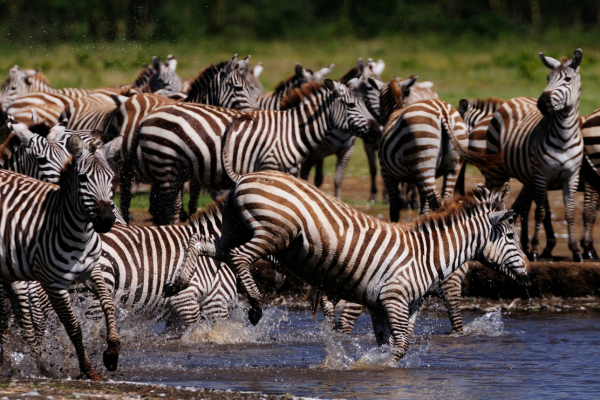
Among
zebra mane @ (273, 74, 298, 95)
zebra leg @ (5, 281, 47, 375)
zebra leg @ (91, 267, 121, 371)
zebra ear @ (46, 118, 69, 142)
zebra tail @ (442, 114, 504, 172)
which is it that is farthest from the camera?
zebra mane @ (273, 74, 298, 95)

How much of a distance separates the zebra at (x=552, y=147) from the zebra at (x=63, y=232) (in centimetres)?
587

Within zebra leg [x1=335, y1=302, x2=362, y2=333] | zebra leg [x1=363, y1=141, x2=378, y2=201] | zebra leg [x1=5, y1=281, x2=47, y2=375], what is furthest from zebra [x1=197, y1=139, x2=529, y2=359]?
zebra leg [x1=363, y1=141, x2=378, y2=201]

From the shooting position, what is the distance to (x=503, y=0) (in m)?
44.0

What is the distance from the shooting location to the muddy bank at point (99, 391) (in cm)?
526

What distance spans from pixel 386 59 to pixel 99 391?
29.9 meters

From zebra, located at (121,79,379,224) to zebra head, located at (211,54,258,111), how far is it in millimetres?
1783

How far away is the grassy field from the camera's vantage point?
1092 inches

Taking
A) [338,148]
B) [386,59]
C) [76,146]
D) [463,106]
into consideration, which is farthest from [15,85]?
[386,59]

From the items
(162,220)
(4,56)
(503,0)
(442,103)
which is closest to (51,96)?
(162,220)

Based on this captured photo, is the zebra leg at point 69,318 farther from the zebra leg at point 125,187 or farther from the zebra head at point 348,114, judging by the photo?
the zebra head at point 348,114

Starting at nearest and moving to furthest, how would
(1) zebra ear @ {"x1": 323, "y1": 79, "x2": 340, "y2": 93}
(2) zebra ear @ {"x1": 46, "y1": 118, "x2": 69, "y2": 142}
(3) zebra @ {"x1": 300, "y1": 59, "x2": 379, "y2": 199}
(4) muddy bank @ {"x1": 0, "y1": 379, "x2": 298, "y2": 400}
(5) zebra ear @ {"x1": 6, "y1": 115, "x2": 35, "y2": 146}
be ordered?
(4) muddy bank @ {"x1": 0, "y1": 379, "x2": 298, "y2": 400}, (5) zebra ear @ {"x1": 6, "y1": 115, "x2": 35, "y2": 146}, (2) zebra ear @ {"x1": 46, "y1": 118, "x2": 69, "y2": 142}, (1) zebra ear @ {"x1": 323, "y1": 79, "x2": 340, "y2": 93}, (3) zebra @ {"x1": 300, "y1": 59, "x2": 379, "y2": 199}

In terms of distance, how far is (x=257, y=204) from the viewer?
6.82 m

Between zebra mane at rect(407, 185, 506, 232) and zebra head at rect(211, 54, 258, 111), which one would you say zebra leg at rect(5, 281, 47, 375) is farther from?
zebra head at rect(211, 54, 258, 111)

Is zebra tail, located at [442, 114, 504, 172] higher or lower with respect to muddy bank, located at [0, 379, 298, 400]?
higher
